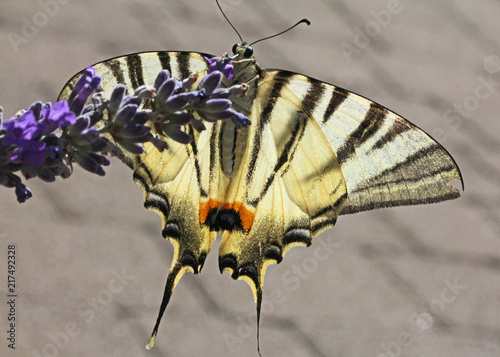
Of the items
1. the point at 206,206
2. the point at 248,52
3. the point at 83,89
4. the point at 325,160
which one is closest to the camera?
the point at 83,89

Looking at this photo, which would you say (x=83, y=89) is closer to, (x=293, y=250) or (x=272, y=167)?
(x=272, y=167)

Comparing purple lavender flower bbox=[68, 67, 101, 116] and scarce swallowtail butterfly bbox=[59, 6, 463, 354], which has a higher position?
purple lavender flower bbox=[68, 67, 101, 116]

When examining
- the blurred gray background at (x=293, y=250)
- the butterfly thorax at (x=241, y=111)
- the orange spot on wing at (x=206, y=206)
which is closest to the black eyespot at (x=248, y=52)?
the butterfly thorax at (x=241, y=111)

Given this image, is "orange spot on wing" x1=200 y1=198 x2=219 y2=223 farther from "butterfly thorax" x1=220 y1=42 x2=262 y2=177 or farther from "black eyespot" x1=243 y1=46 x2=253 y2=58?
"black eyespot" x1=243 y1=46 x2=253 y2=58

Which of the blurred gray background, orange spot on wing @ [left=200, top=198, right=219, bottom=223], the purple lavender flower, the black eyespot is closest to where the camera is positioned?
the purple lavender flower

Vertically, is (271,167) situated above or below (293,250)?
above

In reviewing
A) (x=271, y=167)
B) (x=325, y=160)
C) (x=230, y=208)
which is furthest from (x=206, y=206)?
(x=325, y=160)

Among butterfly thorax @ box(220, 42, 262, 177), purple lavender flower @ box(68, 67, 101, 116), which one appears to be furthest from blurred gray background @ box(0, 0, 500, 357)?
purple lavender flower @ box(68, 67, 101, 116)

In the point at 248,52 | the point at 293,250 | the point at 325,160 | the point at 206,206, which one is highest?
the point at 248,52

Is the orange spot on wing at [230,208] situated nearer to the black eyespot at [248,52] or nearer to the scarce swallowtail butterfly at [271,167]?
the scarce swallowtail butterfly at [271,167]
